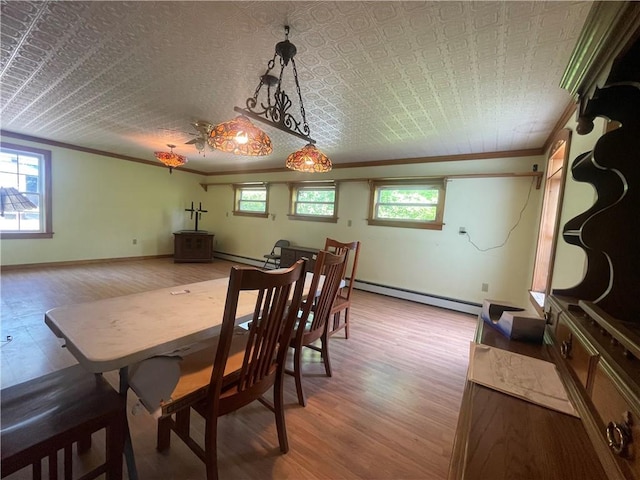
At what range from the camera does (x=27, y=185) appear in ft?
15.3

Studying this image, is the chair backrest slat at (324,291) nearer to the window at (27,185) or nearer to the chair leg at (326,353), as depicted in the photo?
the chair leg at (326,353)

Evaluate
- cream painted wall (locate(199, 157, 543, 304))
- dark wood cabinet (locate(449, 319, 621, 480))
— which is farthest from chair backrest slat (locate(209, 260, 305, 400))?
cream painted wall (locate(199, 157, 543, 304))

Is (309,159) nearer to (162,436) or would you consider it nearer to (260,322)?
(260,322)

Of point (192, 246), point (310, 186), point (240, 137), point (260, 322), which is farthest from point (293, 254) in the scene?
point (260, 322)

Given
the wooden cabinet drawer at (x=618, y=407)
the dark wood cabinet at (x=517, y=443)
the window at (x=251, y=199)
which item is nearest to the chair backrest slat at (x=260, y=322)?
the dark wood cabinet at (x=517, y=443)

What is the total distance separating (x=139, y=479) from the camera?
120cm

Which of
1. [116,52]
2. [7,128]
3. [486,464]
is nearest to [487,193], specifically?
[486,464]

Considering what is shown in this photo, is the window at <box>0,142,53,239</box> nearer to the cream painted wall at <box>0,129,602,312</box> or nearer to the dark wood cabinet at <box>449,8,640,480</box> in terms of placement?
the cream painted wall at <box>0,129,602,312</box>

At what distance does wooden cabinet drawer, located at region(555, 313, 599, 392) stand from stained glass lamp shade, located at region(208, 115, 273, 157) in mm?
1876

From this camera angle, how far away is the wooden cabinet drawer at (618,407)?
50 centimetres

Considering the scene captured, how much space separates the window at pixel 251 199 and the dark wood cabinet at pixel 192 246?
996 mm

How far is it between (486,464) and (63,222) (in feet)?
22.9

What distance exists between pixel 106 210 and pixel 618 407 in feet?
23.9

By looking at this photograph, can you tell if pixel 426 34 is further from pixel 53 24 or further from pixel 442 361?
pixel 442 361
